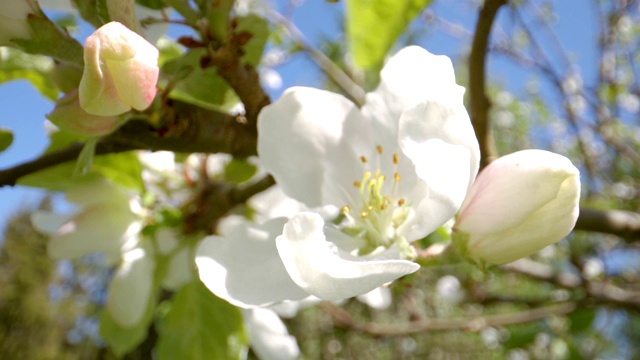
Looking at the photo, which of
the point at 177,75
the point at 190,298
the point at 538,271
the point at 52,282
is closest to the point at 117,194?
the point at 190,298

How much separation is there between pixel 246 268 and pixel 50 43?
0.20m

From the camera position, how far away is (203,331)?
2.28ft

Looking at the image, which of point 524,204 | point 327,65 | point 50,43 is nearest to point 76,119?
point 50,43

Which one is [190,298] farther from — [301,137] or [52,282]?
[52,282]

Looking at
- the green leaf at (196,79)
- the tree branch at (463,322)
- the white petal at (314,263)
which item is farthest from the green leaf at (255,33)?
the tree branch at (463,322)

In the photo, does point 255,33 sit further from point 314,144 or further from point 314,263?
point 314,263

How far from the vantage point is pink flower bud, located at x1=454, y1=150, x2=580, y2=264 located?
1.40 ft

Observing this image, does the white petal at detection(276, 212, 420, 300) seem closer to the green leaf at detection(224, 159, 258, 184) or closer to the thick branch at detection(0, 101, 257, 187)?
the thick branch at detection(0, 101, 257, 187)

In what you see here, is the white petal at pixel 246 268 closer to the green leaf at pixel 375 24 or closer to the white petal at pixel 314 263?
the white petal at pixel 314 263

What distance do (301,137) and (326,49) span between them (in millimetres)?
1719

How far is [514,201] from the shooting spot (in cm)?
44

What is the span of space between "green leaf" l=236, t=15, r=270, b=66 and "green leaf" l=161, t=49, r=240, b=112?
35 millimetres

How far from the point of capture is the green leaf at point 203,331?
0.69 m

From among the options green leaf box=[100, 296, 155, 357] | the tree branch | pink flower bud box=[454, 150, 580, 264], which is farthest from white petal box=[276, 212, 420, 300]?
the tree branch
